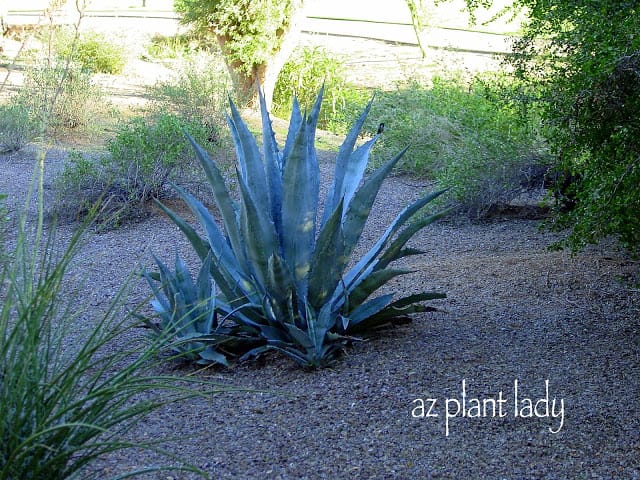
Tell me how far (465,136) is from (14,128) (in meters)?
5.77

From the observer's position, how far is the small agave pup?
420 centimetres

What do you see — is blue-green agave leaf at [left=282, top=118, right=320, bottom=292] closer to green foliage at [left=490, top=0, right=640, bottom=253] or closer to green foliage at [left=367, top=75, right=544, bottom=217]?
green foliage at [left=490, top=0, right=640, bottom=253]

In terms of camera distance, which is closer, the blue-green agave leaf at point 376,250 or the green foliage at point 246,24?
the blue-green agave leaf at point 376,250

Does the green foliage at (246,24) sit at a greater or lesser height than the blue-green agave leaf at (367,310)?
greater

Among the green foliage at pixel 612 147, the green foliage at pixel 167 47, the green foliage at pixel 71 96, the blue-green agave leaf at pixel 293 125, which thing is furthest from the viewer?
the green foliage at pixel 167 47

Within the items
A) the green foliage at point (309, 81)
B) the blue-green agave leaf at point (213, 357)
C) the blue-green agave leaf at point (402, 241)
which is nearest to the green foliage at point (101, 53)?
the green foliage at point (309, 81)

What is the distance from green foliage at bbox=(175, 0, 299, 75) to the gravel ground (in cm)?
918

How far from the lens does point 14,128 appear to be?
1075cm

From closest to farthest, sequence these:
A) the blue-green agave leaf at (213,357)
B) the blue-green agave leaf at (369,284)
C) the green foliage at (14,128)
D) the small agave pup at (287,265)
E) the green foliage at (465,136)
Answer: the blue-green agave leaf at (213,357) → the small agave pup at (287,265) → the blue-green agave leaf at (369,284) → the green foliage at (465,136) → the green foliage at (14,128)

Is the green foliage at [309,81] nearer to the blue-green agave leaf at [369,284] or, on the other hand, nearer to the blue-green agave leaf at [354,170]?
the blue-green agave leaf at [354,170]

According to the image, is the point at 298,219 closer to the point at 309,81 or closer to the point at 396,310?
the point at 396,310

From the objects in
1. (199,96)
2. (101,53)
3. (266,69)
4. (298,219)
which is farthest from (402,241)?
(101,53)

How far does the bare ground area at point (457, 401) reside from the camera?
3.11 meters

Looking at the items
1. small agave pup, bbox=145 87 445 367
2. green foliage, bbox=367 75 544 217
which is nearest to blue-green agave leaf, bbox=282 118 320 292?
small agave pup, bbox=145 87 445 367
